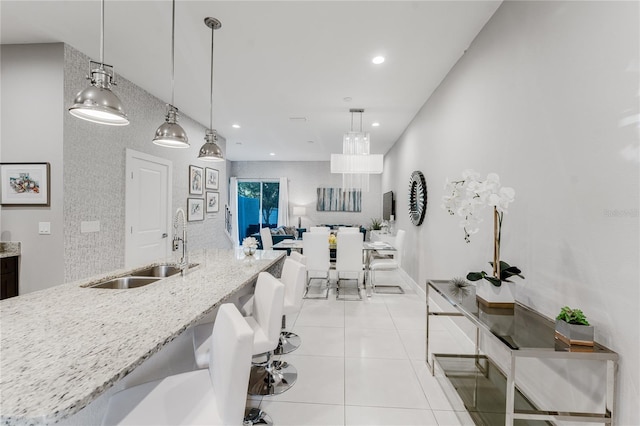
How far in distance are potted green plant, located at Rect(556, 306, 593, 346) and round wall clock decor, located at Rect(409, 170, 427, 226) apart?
2934 millimetres

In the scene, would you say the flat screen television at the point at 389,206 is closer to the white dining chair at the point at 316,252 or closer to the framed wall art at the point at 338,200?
the framed wall art at the point at 338,200

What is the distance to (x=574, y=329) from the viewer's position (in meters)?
1.23

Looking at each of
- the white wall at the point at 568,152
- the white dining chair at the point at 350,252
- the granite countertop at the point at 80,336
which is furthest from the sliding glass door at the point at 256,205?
the granite countertop at the point at 80,336

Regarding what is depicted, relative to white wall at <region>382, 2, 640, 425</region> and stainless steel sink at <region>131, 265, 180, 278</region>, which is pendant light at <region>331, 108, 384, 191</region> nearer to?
white wall at <region>382, 2, 640, 425</region>

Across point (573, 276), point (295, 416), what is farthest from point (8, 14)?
point (573, 276)

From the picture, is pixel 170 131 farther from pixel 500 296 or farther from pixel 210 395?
pixel 500 296

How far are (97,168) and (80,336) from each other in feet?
9.53

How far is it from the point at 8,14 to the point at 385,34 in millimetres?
3126

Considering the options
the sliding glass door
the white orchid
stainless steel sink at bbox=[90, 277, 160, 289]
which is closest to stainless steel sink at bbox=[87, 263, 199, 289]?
stainless steel sink at bbox=[90, 277, 160, 289]

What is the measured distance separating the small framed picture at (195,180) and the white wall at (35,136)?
2296 millimetres

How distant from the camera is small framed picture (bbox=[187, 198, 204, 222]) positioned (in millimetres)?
5047

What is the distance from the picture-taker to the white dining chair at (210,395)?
0.98 meters

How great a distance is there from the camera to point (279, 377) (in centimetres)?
220

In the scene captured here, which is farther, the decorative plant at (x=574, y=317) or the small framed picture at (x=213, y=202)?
the small framed picture at (x=213, y=202)
